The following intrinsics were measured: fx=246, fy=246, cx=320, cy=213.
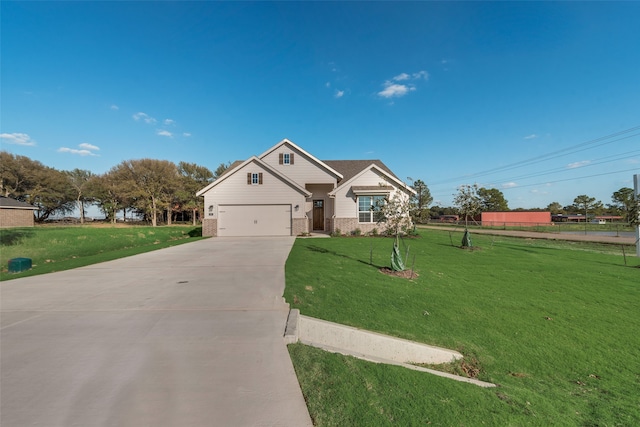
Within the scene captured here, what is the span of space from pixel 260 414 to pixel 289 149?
67.0 feet

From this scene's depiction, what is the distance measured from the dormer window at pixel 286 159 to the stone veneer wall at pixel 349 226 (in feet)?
21.4

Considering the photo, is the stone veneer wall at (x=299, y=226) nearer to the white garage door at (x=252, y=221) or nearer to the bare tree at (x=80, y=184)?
the white garage door at (x=252, y=221)

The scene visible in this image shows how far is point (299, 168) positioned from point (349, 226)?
261 inches

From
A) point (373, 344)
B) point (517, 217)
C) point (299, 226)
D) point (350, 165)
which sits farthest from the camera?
point (517, 217)

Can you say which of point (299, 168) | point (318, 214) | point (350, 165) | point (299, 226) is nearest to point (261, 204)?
point (299, 226)

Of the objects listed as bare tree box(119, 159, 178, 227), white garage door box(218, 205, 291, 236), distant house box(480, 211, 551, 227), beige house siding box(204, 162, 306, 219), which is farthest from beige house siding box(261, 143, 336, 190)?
distant house box(480, 211, 551, 227)

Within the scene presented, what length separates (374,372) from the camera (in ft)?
10.1

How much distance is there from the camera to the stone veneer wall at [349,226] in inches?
756

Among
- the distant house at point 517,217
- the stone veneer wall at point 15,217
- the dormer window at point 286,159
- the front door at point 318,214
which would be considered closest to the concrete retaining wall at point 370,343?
the front door at point 318,214

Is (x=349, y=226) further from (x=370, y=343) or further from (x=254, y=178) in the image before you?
(x=370, y=343)

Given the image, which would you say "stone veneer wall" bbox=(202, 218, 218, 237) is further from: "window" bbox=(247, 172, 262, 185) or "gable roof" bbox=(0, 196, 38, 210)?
"gable roof" bbox=(0, 196, 38, 210)

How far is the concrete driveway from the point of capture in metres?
2.36

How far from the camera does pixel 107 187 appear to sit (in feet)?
155

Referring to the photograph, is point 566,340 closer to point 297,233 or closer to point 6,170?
point 297,233
